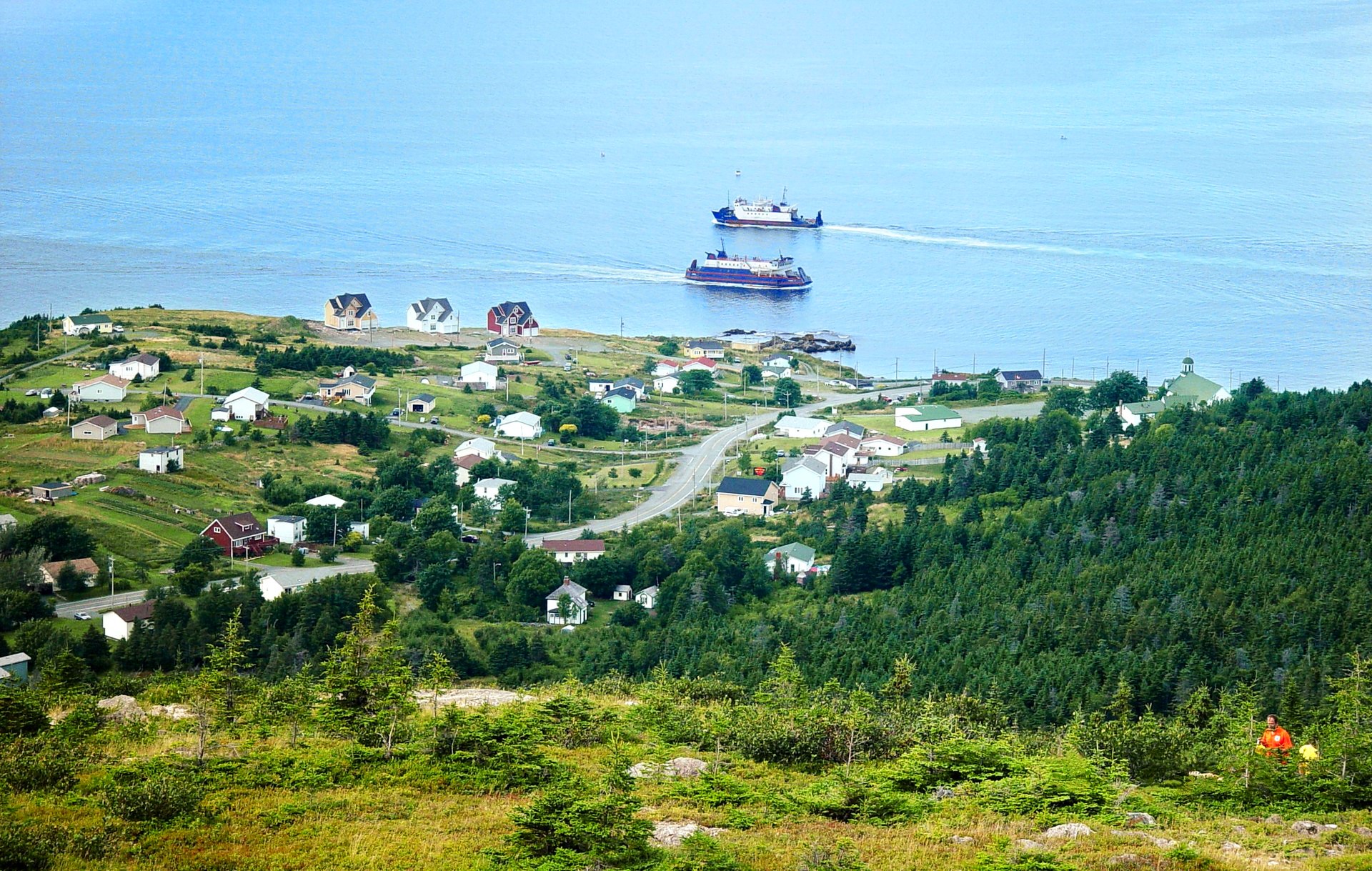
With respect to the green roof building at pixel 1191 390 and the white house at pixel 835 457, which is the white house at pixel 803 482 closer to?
the white house at pixel 835 457

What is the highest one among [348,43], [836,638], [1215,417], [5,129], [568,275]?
[348,43]

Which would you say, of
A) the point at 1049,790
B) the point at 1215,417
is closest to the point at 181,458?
the point at 1215,417

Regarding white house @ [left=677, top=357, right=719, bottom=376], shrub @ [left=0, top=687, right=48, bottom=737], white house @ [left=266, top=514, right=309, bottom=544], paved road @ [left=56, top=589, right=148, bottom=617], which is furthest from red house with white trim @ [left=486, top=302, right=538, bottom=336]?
shrub @ [left=0, top=687, right=48, bottom=737]

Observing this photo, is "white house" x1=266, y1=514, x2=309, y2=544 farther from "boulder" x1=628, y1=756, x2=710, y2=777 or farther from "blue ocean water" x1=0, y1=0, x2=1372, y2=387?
"blue ocean water" x1=0, y1=0, x2=1372, y2=387

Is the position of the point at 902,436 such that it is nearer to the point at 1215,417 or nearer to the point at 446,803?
the point at 1215,417

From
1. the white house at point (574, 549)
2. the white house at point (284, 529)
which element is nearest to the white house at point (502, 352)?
the white house at point (284, 529)

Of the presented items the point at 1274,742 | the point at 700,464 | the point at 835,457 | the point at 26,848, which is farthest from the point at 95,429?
the point at 1274,742
